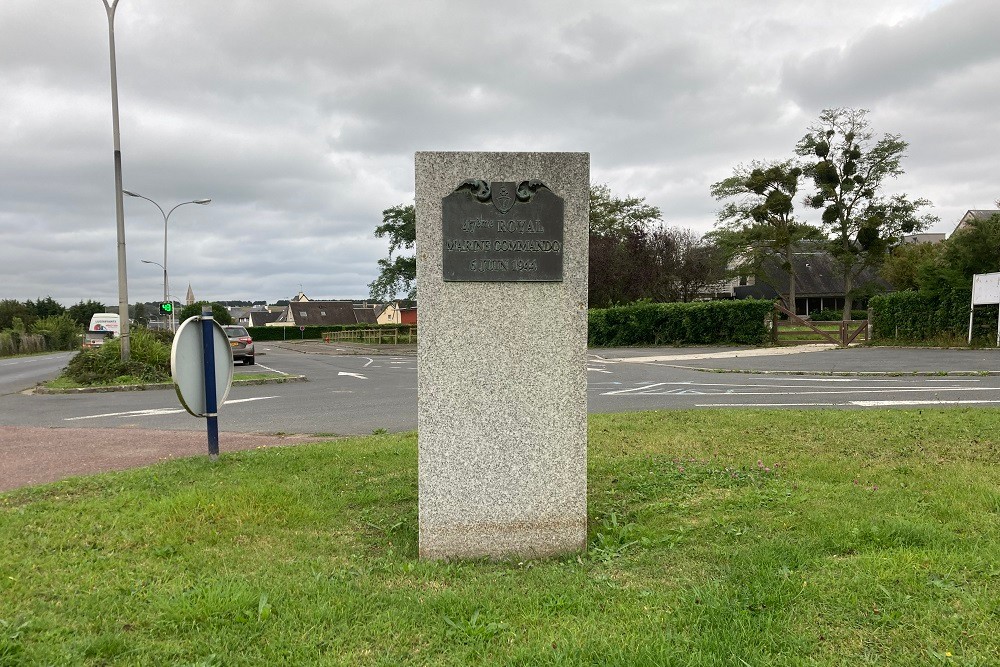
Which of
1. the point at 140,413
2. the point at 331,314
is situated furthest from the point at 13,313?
the point at 140,413

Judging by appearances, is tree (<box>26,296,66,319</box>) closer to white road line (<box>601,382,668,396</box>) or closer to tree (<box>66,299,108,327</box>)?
tree (<box>66,299,108,327</box>)

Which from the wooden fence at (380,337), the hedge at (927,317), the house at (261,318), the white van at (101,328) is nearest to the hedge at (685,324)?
the hedge at (927,317)

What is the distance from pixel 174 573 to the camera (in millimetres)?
3797

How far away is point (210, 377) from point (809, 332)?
31049mm

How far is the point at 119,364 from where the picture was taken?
1820 centimetres

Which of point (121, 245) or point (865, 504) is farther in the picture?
point (121, 245)

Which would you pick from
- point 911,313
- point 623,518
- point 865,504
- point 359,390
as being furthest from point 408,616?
point 911,313

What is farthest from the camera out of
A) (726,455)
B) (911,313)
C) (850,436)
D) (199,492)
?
(911,313)

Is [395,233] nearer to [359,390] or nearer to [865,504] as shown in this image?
[359,390]

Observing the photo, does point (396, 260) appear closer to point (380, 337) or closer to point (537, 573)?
point (380, 337)

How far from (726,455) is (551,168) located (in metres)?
3.59

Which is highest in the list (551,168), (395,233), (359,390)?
(395,233)

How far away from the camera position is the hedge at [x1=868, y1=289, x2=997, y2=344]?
80.9 feet

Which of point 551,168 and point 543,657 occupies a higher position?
point 551,168
